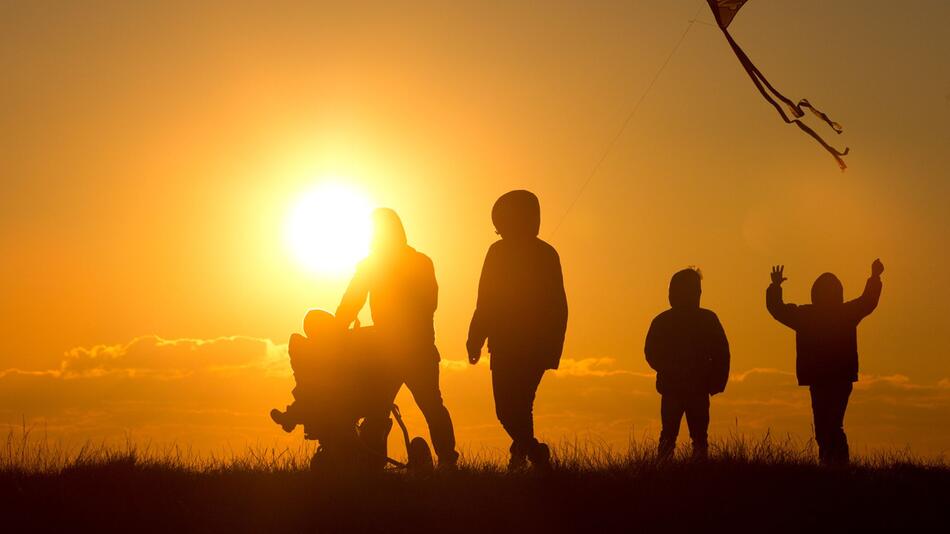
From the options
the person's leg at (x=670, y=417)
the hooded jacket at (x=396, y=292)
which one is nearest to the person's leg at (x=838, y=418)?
the person's leg at (x=670, y=417)

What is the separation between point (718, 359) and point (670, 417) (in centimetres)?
79

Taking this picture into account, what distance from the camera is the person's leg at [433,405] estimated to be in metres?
12.0

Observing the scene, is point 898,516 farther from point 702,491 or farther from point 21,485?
point 21,485

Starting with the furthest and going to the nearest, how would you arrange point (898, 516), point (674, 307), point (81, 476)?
point (674, 307), point (81, 476), point (898, 516)

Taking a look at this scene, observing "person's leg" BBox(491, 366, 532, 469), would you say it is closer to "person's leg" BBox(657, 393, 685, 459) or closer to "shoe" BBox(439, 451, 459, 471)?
"shoe" BBox(439, 451, 459, 471)

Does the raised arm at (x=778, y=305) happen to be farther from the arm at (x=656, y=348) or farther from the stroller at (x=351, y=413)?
the stroller at (x=351, y=413)

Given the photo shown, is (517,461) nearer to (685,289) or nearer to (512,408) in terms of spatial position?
(512,408)

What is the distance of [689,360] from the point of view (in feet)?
44.1

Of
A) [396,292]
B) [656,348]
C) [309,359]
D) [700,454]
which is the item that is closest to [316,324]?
[309,359]

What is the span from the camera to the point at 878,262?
14.4 meters

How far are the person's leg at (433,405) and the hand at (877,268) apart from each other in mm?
5280

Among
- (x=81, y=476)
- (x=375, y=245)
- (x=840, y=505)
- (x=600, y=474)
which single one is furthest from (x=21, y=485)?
(x=840, y=505)

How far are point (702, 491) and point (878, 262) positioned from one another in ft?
17.5

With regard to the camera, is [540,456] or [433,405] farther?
[433,405]
